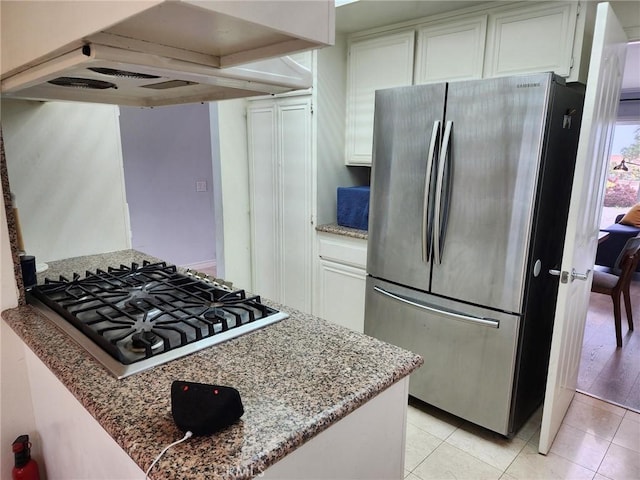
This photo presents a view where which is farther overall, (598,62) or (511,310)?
(511,310)

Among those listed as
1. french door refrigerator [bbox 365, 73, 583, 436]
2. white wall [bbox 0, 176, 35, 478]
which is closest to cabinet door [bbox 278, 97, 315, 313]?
french door refrigerator [bbox 365, 73, 583, 436]

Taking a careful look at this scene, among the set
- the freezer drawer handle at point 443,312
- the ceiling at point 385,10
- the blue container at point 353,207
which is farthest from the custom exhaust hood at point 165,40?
the blue container at point 353,207

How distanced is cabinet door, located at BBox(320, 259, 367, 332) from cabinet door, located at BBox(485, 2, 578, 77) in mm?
1421

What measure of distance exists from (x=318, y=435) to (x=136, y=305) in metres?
0.72

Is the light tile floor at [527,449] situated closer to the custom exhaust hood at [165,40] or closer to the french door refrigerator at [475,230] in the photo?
the french door refrigerator at [475,230]

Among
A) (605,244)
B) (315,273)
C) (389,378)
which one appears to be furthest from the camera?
(605,244)

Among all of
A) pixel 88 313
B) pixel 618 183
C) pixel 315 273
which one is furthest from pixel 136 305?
pixel 618 183

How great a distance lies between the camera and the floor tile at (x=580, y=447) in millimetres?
1955

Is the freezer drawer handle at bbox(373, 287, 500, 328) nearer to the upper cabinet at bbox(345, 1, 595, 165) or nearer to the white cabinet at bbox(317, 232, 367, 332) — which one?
the white cabinet at bbox(317, 232, 367, 332)

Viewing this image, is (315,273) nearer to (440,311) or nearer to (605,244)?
(440,311)

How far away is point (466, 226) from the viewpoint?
195 centimetres

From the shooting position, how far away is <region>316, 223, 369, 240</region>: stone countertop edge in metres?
2.60

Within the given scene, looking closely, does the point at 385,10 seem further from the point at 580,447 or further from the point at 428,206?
the point at 580,447

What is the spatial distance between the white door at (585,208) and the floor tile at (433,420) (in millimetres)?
425
